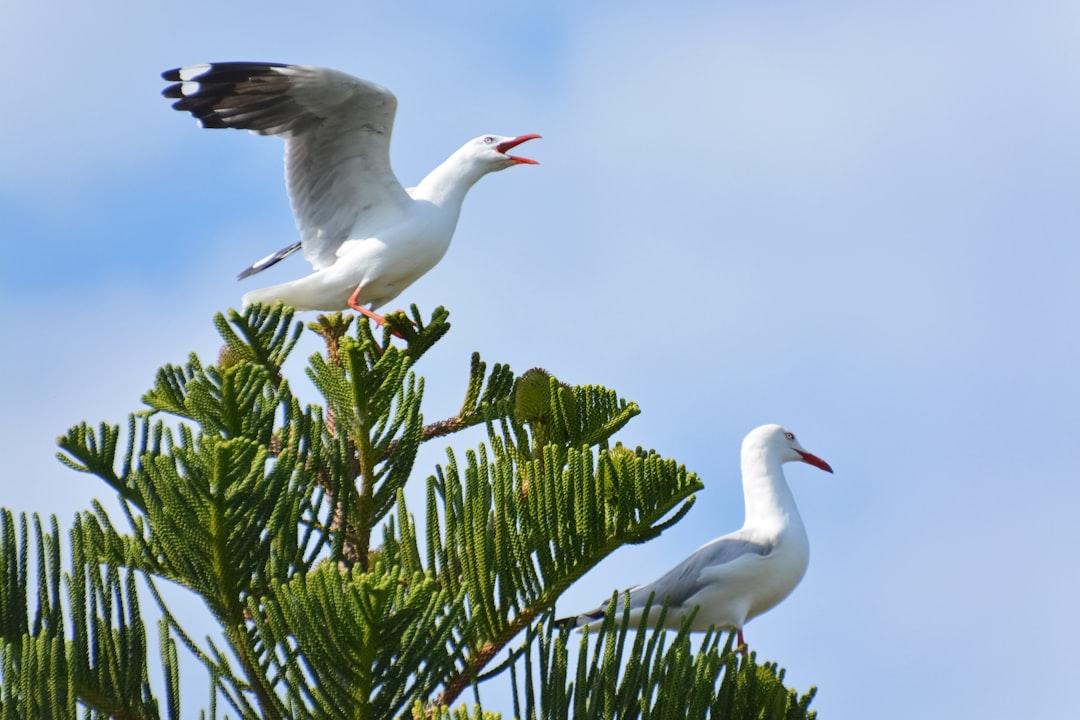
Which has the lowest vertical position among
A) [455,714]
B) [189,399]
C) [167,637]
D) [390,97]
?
[455,714]

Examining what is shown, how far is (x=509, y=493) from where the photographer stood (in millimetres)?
4613

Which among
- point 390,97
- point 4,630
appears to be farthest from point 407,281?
point 4,630

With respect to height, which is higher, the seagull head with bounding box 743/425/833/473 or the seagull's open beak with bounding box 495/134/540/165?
the seagull's open beak with bounding box 495/134/540/165

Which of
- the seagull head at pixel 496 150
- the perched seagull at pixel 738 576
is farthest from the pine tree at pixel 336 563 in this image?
the seagull head at pixel 496 150

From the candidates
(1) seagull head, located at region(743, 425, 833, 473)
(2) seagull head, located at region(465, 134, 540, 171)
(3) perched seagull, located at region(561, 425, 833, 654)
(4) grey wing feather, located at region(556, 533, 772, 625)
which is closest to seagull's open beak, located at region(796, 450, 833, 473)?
(1) seagull head, located at region(743, 425, 833, 473)

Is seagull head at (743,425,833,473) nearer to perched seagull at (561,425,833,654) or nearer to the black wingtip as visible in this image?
perched seagull at (561,425,833,654)

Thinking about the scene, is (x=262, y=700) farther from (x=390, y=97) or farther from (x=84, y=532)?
(x=390, y=97)

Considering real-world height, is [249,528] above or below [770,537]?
below

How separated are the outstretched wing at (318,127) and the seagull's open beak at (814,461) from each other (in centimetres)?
243

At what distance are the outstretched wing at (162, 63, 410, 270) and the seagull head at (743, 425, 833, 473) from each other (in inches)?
82.3

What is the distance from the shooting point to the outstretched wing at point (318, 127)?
23.4 feet

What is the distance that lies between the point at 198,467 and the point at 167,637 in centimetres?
58

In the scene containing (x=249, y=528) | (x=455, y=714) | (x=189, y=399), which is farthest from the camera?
(x=189, y=399)

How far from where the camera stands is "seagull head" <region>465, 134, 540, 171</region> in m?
7.86
